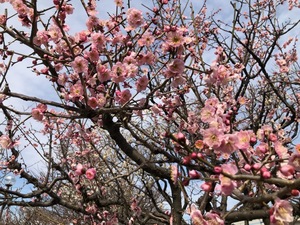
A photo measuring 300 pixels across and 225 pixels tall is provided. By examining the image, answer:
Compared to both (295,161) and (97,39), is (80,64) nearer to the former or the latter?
(97,39)

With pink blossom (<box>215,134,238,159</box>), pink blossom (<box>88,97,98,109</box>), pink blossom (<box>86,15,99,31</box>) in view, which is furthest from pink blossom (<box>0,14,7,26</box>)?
pink blossom (<box>215,134,238,159</box>)

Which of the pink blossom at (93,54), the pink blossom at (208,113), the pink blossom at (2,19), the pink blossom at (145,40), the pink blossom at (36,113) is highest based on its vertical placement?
the pink blossom at (2,19)

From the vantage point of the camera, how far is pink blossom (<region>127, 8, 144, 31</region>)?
3.19 m

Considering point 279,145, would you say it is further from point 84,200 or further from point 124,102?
point 84,200

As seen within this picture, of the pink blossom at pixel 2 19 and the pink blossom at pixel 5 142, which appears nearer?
the pink blossom at pixel 2 19

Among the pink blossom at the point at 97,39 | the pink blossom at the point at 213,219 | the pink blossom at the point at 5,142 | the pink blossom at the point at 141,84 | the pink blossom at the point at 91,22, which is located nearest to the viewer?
the pink blossom at the point at 213,219

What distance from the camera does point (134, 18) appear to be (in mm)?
3191

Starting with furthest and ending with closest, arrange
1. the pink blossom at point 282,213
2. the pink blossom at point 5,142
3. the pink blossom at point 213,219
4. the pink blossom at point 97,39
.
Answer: the pink blossom at point 5,142, the pink blossom at point 97,39, the pink blossom at point 213,219, the pink blossom at point 282,213

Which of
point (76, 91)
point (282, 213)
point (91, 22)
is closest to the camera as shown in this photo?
point (282, 213)

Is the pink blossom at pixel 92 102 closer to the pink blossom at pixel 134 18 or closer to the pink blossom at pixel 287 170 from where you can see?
the pink blossom at pixel 134 18

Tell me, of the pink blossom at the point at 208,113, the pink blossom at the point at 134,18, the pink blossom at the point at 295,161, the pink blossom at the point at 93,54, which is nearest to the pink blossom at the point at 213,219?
the pink blossom at the point at 295,161

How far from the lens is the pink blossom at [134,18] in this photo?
10.5ft

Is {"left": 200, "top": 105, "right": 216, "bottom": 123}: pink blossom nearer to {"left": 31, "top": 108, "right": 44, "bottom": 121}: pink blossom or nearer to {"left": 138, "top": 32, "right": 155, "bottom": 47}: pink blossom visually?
{"left": 138, "top": 32, "right": 155, "bottom": 47}: pink blossom

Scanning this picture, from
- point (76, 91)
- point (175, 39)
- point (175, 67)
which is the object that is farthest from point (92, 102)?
point (175, 39)
